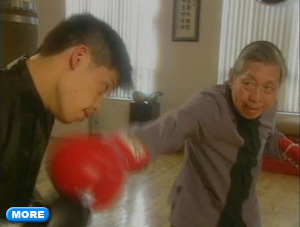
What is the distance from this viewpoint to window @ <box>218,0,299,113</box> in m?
0.52

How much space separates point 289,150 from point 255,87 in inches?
6.0

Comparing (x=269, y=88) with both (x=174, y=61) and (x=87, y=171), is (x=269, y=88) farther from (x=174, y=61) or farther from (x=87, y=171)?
(x=87, y=171)

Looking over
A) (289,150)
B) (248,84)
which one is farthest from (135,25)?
(289,150)

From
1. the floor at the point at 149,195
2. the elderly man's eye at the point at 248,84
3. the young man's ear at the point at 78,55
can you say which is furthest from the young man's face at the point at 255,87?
the young man's ear at the point at 78,55

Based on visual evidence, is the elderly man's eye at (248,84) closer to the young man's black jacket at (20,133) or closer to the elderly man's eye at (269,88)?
the elderly man's eye at (269,88)

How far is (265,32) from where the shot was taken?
0.55 metres

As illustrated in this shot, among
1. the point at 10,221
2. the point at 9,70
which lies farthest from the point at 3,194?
the point at 9,70

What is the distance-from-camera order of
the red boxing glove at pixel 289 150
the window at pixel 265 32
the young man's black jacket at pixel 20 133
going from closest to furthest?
1. the young man's black jacket at pixel 20 133
2. the window at pixel 265 32
3. the red boxing glove at pixel 289 150

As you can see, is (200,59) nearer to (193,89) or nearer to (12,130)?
(193,89)

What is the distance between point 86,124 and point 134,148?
66 millimetres

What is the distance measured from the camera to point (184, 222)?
604mm

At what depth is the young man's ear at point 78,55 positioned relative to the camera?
43cm

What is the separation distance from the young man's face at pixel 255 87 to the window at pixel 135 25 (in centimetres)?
14

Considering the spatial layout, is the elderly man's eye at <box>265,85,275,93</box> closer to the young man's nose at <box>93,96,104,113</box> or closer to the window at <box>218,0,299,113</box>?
the window at <box>218,0,299,113</box>
